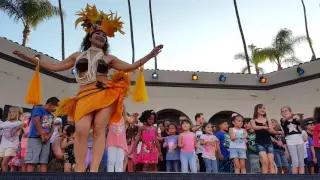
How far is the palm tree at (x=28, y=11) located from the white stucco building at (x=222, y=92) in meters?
4.98

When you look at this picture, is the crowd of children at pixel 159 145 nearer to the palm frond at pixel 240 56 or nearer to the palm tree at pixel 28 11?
the palm tree at pixel 28 11

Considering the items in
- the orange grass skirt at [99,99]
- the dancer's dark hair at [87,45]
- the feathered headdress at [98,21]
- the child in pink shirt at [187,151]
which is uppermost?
the feathered headdress at [98,21]

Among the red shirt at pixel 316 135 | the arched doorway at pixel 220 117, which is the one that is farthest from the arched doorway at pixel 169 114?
the red shirt at pixel 316 135

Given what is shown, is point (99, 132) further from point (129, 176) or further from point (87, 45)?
point (87, 45)

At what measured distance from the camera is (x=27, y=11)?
16062 millimetres

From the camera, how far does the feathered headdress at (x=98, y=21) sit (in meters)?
3.46

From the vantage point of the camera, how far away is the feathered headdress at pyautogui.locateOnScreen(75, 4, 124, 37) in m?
3.46

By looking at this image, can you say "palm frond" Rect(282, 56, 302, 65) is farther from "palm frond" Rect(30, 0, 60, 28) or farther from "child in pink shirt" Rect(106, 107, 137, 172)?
"child in pink shirt" Rect(106, 107, 137, 172)

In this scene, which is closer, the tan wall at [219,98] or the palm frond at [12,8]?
the tan wall at [219,98]

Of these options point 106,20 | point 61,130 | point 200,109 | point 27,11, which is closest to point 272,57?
point 200,109

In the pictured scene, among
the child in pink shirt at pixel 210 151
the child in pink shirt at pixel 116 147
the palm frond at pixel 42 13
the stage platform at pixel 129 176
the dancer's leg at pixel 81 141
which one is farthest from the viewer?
the palm frond at pixel 42 13

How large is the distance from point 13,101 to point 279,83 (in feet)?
37.1

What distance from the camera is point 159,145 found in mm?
6254

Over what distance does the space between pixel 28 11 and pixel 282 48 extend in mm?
16190
